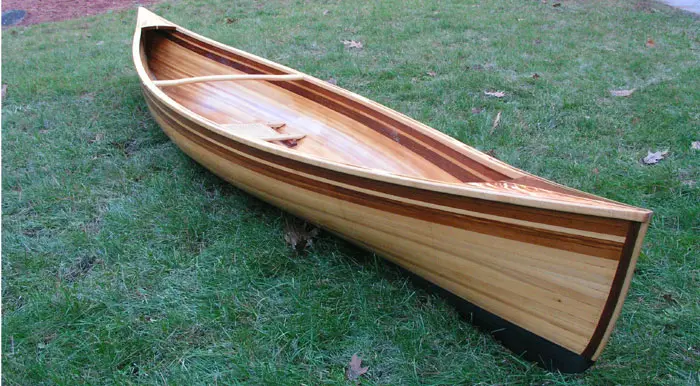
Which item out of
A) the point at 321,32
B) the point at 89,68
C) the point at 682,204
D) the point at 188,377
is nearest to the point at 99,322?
the point at 188,377

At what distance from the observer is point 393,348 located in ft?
6.84

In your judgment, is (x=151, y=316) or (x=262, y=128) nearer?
(x=151, y=316)

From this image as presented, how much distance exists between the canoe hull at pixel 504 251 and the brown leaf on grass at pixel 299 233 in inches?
10.8

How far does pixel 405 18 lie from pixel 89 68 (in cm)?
385

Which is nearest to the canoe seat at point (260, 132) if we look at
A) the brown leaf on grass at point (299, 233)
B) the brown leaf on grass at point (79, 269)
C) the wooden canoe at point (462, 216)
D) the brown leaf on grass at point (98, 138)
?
the wooden canoe at point (462, 216)

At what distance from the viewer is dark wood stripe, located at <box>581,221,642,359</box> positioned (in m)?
1.47

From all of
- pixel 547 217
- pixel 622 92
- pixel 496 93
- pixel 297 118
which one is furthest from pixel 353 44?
pixel 547 217

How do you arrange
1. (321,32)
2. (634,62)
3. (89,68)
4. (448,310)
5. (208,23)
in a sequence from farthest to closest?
(208,23) < (321,32) < (89,68) < (634,62) < (448,310)

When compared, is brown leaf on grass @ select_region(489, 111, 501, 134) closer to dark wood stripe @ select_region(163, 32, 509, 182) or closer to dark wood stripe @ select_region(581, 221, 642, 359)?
dark wood stripe @ select_region(163, 32, 509, 182)

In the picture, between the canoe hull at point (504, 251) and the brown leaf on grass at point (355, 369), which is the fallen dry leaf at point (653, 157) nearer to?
the canoe hull at point (504, 251)

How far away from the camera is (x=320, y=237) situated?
2.77 m

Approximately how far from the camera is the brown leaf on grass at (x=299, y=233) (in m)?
2.68

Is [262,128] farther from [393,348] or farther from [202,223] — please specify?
[393,348]

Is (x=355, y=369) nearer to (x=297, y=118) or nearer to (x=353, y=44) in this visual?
(x=297, y=118)
